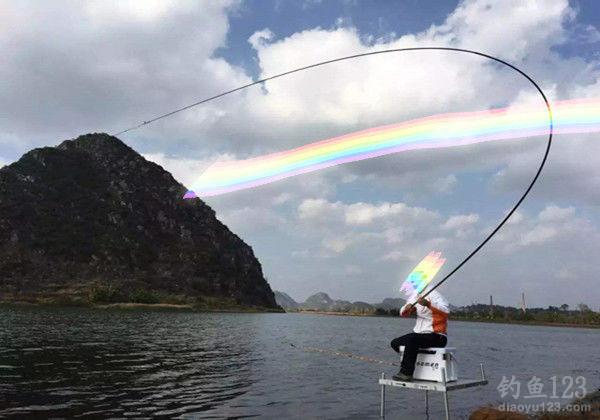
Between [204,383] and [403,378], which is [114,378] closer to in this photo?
[204,383]

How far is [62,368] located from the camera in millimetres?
32031

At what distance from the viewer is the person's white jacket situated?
1591cm

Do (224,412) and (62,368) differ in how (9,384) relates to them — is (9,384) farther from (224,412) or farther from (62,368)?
(224,412)

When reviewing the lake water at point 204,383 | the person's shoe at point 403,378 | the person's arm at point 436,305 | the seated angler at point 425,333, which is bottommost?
the lake water at point 204,383

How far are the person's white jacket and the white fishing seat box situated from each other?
68cm

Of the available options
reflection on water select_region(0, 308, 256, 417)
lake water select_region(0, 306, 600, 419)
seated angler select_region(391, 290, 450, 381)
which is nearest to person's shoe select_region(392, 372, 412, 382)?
seated angler select_region(391, 290, 450, 381)

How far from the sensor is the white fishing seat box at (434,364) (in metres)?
15.6

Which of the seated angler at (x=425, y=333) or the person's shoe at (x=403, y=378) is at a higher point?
the seated angler at (x=425, y=333)

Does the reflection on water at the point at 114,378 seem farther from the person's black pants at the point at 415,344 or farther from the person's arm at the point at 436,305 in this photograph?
the person's arm at the point at 436,305

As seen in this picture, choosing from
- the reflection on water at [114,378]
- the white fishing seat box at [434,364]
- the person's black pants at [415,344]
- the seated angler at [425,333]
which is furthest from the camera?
the reflection on water at [114,378]

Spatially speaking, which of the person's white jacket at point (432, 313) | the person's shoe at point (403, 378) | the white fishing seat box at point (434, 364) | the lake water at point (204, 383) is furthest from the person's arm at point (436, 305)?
the lake water at point (204, 383)

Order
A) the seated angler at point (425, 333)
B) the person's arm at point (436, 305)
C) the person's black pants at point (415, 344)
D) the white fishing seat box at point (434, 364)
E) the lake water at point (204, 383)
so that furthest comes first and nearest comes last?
the lake water at point (204, 383) → the person's black pants at point (415, 344) → the seated angler at point (425, 333) → the person's arm at point (436, 305) → the white fishing seat box at point (434, 364)

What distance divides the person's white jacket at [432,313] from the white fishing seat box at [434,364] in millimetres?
676

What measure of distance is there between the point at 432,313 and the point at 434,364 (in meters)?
1.58
